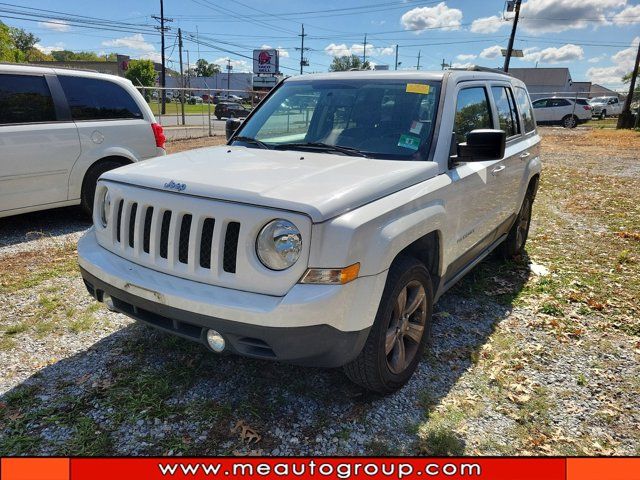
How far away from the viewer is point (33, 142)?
559 centimetres

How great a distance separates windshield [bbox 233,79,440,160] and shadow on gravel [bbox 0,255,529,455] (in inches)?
60.3

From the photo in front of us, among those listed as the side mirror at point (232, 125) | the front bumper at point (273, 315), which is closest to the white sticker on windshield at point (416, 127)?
the front bumper at point (273, 315)

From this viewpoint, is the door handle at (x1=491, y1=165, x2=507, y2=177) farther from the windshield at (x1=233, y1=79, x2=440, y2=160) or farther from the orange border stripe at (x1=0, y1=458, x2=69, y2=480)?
the orange border stripe at (x1=0, y1=458, x2=69, y2=480)

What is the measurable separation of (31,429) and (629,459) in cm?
322

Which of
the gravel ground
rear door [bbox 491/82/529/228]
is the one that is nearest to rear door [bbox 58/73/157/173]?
the gravel ground

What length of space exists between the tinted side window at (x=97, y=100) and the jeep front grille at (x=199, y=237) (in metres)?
4.00

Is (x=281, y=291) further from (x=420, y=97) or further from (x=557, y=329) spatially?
(x=557, y=329)

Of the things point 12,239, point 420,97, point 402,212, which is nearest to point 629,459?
point 402,212

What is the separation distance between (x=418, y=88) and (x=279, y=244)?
1841 millimetres

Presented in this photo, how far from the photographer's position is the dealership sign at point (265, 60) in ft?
239

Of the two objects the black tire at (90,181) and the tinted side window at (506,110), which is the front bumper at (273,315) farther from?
the black tire at (90,181)

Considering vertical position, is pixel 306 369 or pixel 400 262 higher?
pixel 400 262

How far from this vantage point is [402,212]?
262 cm

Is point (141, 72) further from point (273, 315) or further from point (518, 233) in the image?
point (273, 315)
